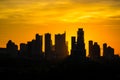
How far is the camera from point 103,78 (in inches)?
7731

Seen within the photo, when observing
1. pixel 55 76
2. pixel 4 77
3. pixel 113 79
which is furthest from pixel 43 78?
pixel 113 79

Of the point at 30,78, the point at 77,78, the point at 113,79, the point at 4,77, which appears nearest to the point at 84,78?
the point at 77,78

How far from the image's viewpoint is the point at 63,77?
194750 mm

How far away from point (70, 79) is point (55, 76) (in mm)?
9393

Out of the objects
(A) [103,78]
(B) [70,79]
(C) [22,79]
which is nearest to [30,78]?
(C) [22,79]

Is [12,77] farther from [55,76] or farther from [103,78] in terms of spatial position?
[103,78]

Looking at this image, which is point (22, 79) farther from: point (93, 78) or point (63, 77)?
point (93, 78)

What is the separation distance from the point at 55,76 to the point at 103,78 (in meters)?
24.1

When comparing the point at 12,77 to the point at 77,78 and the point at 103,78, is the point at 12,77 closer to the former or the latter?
the point at 77,78

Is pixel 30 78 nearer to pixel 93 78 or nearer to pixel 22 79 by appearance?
pixel 22 79

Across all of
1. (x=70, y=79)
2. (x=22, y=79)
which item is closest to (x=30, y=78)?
(x=22, y=79)

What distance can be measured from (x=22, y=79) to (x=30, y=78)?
6.14 m

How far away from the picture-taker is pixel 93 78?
7623 inches

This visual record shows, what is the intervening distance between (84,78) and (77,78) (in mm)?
3682
